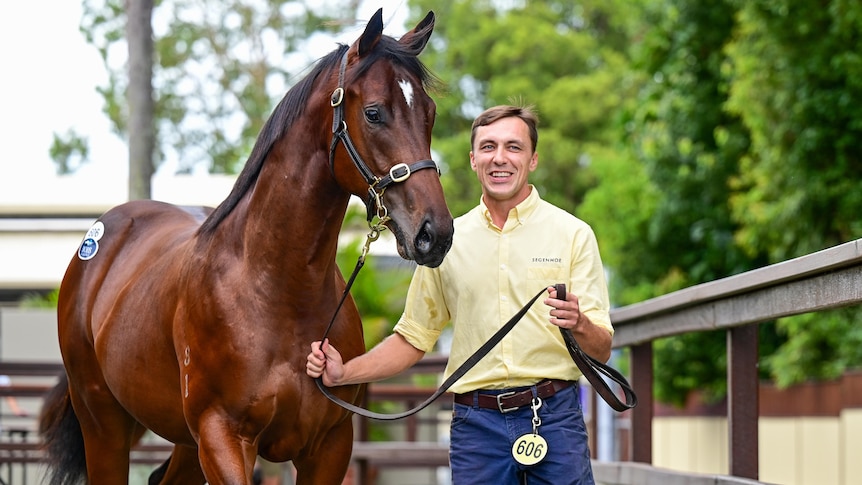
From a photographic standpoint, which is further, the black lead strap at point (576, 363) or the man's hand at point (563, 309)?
the black lead strap at point (576, 363)

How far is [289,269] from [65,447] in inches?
87.6

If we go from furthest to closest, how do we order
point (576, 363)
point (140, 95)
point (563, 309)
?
point (140, 95) → point (576, 363) → point (563, 309)

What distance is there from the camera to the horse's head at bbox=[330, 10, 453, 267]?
11.6 feet

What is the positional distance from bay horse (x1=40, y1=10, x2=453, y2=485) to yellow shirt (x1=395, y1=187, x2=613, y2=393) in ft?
1.18

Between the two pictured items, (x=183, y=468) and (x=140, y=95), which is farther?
(x=140, y=95)

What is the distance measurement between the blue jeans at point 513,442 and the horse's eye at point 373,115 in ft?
3.02

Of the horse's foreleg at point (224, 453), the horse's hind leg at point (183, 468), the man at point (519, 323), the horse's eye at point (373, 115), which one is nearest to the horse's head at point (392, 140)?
the horse's eye at point (373, 115)

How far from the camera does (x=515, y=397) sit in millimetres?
3756

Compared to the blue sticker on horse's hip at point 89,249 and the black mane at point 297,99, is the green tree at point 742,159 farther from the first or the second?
the black mane at point 297,99

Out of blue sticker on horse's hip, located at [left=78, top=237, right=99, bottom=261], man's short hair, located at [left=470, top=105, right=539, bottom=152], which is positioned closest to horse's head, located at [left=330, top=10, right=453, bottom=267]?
man's short hair, located at [left=470, top=105, right=539, bottom=152]

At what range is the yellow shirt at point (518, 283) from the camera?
3.80 m

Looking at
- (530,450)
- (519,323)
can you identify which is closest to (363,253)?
(519,323)

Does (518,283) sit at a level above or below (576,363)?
above

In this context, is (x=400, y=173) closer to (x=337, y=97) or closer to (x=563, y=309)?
(x=337, y=97)
